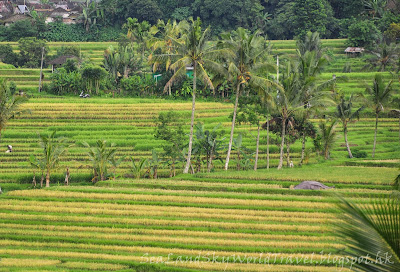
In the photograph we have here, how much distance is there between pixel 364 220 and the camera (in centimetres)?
561

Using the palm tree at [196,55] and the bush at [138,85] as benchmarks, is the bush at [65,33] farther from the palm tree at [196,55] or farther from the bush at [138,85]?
the palm tree at [196,55]

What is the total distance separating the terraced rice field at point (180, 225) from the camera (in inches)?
568

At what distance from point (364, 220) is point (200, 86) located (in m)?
35.5

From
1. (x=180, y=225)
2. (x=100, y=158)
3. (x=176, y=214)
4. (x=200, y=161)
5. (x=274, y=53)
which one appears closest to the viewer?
(x=180, y=225)

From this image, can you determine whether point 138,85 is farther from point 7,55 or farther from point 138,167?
point 138,167

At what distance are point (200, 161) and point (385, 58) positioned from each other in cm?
2315

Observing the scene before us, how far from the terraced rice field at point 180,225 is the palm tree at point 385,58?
73.2ft

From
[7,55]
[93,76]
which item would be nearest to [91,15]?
[7,55]

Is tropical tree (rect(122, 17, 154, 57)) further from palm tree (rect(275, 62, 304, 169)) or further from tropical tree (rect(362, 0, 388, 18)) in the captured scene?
tropical tree (rect(362, 0, 388, 18))

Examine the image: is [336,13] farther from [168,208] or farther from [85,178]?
[168,208]

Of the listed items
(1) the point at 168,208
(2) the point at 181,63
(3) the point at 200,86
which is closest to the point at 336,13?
(3) the point at 200,86

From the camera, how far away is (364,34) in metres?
49.6

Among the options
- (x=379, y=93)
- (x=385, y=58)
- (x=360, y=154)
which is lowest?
(x=360, y=154)

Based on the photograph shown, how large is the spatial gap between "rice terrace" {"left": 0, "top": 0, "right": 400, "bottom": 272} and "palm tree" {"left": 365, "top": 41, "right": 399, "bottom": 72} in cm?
12
